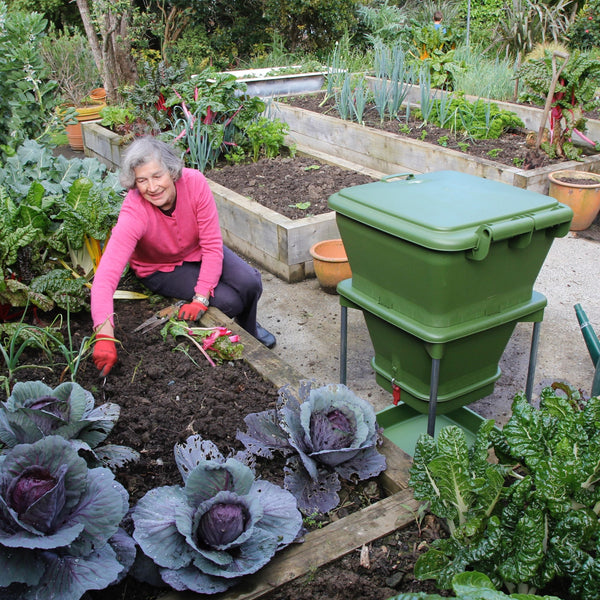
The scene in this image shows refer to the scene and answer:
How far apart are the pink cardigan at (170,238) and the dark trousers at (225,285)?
0.06 meters

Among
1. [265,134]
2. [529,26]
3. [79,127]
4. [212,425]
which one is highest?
[529,26]

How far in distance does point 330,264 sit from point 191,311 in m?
1.39

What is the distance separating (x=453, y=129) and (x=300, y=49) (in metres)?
6.39

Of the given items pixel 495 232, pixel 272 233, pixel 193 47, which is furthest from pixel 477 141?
pixel 193 47

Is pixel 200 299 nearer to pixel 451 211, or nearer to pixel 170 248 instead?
pixel 170 248

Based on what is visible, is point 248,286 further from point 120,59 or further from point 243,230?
point 120,59

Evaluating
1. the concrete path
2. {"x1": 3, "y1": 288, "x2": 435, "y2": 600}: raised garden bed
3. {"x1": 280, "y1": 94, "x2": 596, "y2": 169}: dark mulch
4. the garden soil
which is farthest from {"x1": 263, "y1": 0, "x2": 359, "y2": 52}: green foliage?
{"x1": 3, "y1": 288, "x2": 435, "y2": 600}: raised garden bed

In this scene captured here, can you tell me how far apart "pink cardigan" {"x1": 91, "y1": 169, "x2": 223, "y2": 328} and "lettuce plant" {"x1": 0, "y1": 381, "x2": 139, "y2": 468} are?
951mm

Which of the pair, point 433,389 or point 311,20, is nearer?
point 433,389

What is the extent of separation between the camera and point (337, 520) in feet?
5.84

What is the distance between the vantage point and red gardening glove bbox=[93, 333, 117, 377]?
2.52 m

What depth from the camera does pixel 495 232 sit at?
2.11 m

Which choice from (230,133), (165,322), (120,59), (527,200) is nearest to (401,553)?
(527,200)

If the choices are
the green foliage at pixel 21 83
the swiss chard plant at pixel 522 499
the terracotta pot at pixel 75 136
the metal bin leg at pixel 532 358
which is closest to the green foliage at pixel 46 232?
the green foliage at pixel 21 83
